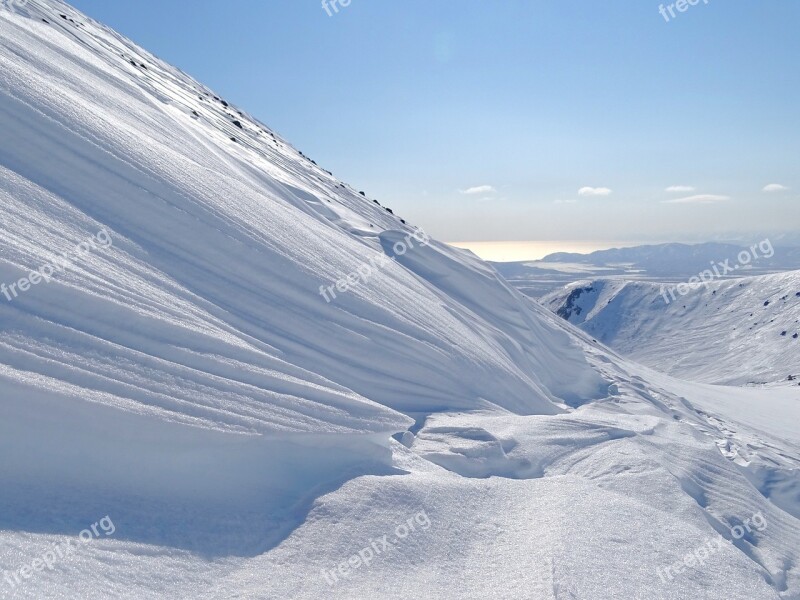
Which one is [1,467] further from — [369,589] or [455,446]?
[455,446]

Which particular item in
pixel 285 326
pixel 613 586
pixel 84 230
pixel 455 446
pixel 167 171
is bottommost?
pixel 613 586

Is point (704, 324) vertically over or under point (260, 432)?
under

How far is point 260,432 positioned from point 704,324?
5944cm

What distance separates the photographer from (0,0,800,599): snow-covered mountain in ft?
13.8

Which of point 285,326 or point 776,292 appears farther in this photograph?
point 776,292

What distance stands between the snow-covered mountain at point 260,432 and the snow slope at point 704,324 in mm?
38267

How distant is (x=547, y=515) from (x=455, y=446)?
1.82 metres

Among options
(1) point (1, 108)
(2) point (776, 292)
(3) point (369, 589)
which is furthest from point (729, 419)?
(2) point (776, 292)

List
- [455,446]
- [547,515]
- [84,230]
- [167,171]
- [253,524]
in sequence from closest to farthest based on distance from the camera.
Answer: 1. [253,524]
2. [547,515]
3. [84,230]
4. [455,446]
5. [167,171]

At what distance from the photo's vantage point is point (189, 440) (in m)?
4.90

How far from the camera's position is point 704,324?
55.6 meters

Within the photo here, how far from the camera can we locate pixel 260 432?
535 cm

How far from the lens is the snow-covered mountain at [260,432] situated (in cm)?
421

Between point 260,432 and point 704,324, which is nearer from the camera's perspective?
point 260,432
